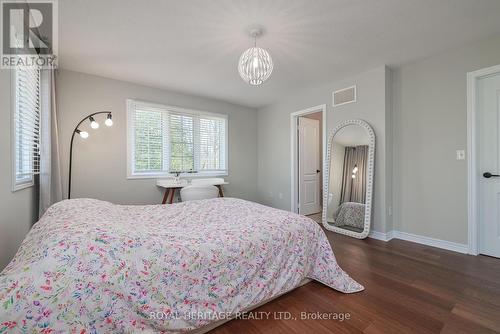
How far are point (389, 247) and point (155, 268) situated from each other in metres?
2.89

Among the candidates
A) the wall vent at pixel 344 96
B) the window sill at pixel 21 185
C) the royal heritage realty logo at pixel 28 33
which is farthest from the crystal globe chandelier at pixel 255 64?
the window sill at pixel 21 185

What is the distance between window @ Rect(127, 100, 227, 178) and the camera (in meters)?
3.68

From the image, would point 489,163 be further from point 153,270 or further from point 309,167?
point 153,270

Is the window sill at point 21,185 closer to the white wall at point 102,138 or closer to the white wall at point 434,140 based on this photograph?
the white wall at point 102,138

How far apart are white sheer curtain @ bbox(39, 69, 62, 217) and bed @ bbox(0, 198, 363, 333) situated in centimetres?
97

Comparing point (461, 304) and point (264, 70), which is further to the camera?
point (264, 70)

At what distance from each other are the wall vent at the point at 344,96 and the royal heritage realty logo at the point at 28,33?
3605 millimetres

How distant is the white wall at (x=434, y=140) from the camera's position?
2.60 m

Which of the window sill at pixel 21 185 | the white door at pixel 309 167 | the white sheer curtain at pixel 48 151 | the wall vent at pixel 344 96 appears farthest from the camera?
the white door at pixel 309 167

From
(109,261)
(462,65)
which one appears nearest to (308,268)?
(109,261)

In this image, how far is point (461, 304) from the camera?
164 cm

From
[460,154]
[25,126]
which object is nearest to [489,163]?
[460,154]

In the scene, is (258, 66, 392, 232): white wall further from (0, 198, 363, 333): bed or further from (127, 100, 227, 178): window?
(0, 198, 363, 333): bed

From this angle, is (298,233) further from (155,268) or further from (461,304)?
(461,304)
